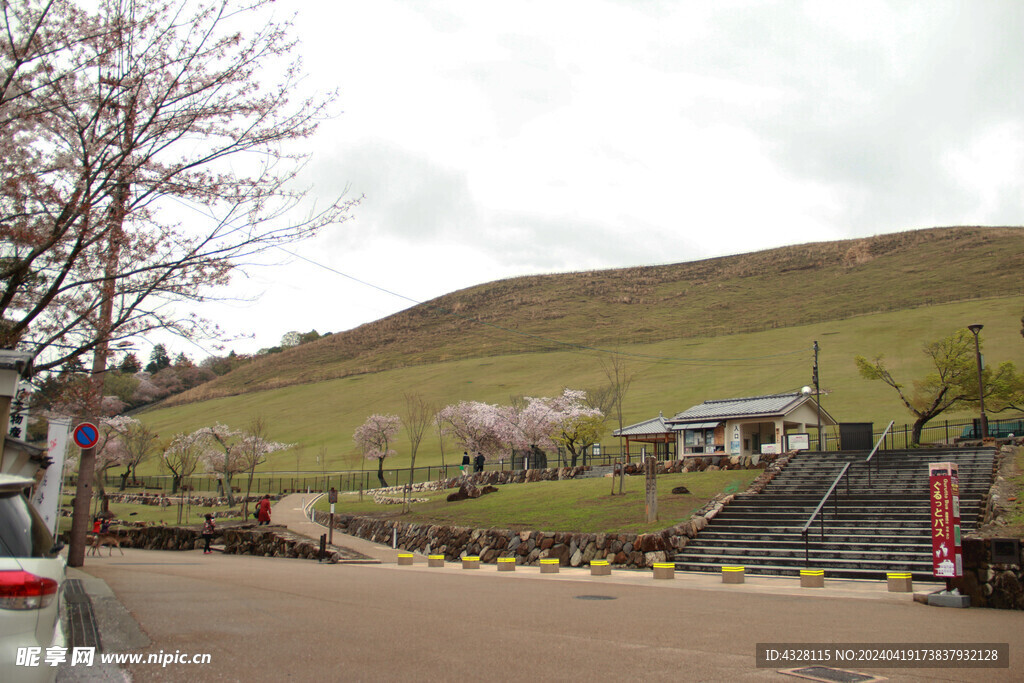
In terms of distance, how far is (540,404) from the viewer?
58094 millimetres

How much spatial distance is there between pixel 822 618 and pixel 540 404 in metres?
48.5

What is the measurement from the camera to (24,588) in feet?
11.6

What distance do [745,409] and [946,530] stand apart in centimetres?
2554

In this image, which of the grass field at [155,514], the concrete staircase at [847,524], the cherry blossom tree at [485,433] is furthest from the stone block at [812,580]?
the cherry blossom tree at [485,433]

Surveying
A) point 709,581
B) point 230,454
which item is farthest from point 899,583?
point 230,454

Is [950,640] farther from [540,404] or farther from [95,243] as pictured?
[540,404]

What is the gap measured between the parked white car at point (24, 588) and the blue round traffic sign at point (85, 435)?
1137cm

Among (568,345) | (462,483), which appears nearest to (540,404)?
(462,483)

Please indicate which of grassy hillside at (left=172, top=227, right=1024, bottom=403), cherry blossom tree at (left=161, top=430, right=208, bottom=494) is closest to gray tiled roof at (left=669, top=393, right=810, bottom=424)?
cherry blossom tree at (left=161, top=430, right=208, bottom=494)

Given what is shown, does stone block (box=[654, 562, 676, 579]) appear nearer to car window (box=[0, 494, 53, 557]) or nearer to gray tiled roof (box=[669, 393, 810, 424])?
car window (box=[0, 494, 53, 557])

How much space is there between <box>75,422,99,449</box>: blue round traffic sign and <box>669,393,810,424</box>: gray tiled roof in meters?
28.7

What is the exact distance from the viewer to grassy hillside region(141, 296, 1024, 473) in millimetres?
62250

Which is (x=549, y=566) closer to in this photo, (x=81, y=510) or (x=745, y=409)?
(x=81, y=510)

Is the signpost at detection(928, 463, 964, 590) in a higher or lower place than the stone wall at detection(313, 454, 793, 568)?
higher
